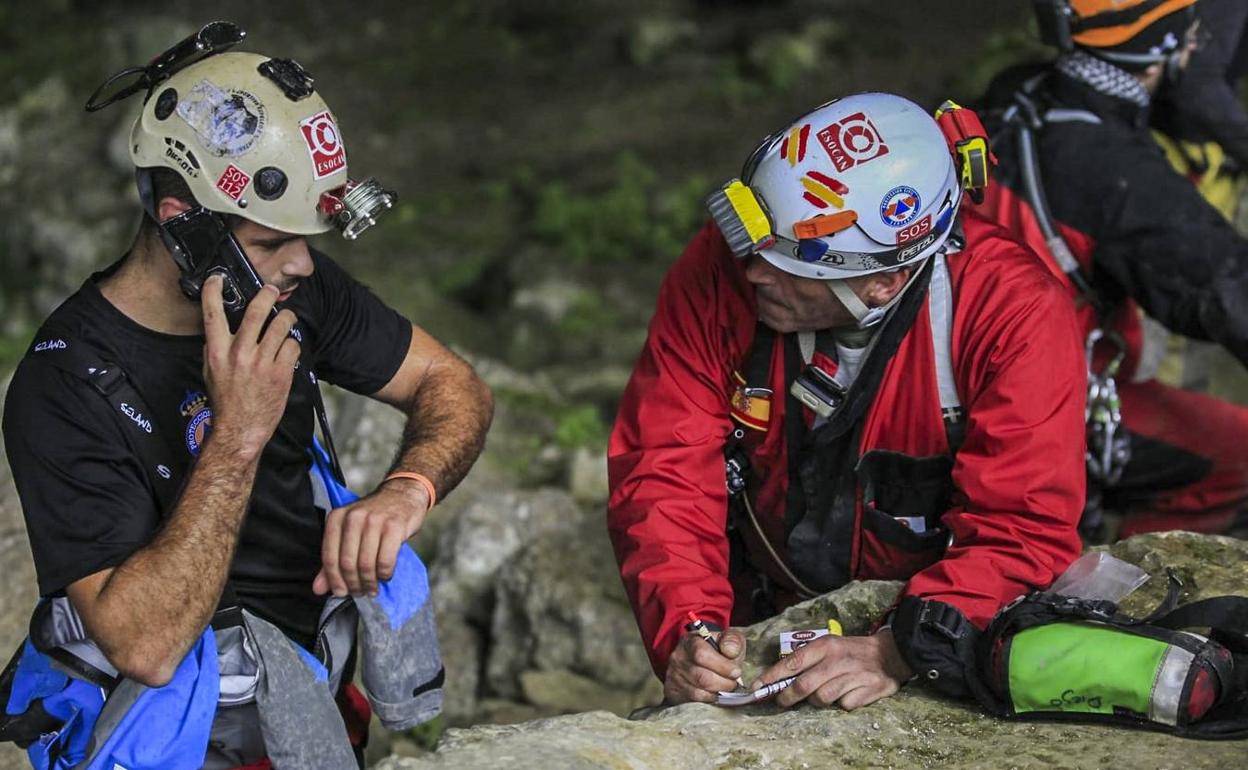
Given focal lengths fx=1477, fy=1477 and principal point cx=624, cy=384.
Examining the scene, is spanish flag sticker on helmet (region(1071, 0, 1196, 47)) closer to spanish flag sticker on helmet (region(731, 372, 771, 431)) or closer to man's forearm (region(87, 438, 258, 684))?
spanish flag sticker on helmet (region(731, 372, 771, 431))

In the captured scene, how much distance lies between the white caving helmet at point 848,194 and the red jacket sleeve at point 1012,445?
283mm

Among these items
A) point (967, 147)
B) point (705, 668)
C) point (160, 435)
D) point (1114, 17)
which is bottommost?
point (705, 668)

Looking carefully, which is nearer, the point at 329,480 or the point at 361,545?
the point at 361,545

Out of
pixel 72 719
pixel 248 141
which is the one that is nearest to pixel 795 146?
pixel 248 141

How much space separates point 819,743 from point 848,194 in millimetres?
1538

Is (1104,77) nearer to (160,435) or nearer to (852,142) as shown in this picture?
(852,142)

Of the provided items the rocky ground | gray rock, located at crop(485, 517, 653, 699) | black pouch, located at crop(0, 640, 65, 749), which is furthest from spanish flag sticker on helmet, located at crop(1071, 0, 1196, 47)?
black pouch, located at crop(0, 640, 65, 749)

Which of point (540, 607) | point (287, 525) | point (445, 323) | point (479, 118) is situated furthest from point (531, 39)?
point (287, 525)

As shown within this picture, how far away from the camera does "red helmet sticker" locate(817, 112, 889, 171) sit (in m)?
4.25

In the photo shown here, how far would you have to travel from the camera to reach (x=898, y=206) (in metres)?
4.23

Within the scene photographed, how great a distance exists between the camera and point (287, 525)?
4.32m

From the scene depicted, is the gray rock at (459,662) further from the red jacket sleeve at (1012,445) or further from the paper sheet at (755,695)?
the red jacket sleeve at (1012,445)

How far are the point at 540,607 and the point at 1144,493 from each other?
9.16ft

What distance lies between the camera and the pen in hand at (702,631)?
4.22 m
